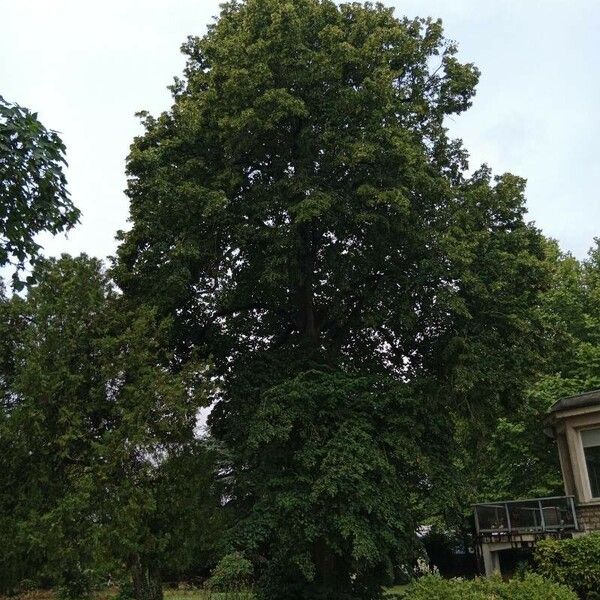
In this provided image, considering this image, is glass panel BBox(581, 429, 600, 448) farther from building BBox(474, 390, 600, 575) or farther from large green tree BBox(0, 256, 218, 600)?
large green tree BBox(0, 256, 218, 600)

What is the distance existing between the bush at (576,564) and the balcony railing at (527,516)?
3.66 m

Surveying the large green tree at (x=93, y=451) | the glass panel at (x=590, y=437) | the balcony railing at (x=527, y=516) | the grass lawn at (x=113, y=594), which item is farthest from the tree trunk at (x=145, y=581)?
the glass panel at (x=590, y=437)

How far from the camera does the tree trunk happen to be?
512 inches

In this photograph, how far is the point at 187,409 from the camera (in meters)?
13.1

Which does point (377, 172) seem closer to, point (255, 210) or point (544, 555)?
point (255, 210)

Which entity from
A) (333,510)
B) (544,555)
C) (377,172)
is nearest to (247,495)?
(333,510)

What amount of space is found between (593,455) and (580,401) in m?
1.54

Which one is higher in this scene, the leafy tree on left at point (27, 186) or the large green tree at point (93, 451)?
the leafy tree on left at point (27, 186)

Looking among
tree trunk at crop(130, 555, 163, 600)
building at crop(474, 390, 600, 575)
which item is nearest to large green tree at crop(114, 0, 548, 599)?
tree trunk at crop(130, 555, 163, 600)

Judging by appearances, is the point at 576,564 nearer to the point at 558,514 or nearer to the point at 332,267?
the point at 558,514

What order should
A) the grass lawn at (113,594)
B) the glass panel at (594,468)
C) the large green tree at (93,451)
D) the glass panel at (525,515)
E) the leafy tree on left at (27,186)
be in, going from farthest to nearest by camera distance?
the grass lawn at (113,594)
the glass panel at (525,515)
the glass panel at (594,468)
the large green tree at (93,451)
the leafy tree on left at (27,186)

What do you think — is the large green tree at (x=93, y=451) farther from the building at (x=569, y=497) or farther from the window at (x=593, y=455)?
the window at (x=593, y=455)

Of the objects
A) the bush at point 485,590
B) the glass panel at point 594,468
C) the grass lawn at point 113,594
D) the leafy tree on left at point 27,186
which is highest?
the leafy tree on left at point 27,186

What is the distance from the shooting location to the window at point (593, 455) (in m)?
17.1
